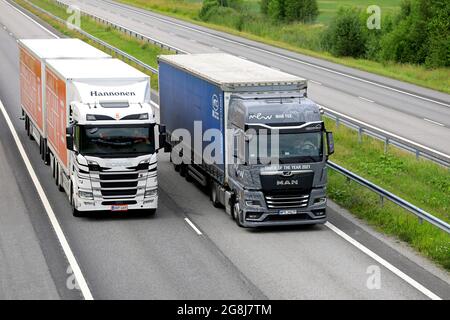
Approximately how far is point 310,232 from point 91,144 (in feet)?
19.6

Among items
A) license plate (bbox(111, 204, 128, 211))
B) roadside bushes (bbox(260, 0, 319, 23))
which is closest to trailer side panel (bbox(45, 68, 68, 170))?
license plate (bbox(111, 204, 128, 211))

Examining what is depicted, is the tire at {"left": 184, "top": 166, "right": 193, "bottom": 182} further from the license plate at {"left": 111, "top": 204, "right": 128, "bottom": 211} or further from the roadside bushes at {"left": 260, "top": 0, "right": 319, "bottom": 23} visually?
the roadside bushes at {"left": 260, "top": 0, "right": 319, "bottom": 23}

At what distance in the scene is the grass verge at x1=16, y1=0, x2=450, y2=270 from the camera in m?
24.5

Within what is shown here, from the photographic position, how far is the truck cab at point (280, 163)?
82.5ft

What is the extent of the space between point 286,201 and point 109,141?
476 cm

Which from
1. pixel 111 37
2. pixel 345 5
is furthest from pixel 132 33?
pixel 345 5

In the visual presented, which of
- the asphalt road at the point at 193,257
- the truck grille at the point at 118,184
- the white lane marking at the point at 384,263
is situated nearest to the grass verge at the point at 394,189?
the asphalt road at the point at 193,257

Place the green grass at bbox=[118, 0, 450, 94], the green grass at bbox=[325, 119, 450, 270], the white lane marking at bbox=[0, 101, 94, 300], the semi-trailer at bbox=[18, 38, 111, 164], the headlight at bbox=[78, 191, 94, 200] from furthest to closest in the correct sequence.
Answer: the green grass at bbox=[118, 0, 450, 94] → the semi-trailer at bbox=[18, 38, 111, 164] → the headlight at bbox=[78, 191, 94, 200] → the green grass at bbox=[325, 119, 450, 270] → the white lane marking at bbox=[0, 101, 94, 300]

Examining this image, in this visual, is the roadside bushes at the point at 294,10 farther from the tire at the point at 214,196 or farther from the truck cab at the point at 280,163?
the truck cab at the point at 280,163

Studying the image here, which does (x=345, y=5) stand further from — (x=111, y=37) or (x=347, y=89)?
(x=347, y=89)

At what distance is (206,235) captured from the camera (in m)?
25.1

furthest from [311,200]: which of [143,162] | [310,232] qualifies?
[143,162]

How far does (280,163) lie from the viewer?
2511cm
